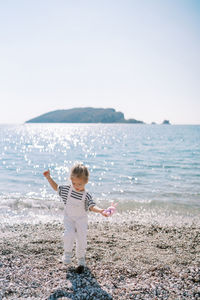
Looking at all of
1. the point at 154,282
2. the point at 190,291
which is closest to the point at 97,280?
the point at 154,282

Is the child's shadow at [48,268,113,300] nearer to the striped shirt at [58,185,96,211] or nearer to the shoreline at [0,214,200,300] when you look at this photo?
the shoreline at [0,214,200,300]

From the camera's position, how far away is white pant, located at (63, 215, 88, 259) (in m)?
5.18

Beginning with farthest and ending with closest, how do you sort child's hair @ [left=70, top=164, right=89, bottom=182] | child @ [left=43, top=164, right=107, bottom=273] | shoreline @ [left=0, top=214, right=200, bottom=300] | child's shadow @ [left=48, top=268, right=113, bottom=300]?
1. child @ [left=43, top=164, right=107, bottom=273]
2. child's hair @ [left=70, top=164, right=89, bottom=182]
3. shoreline @ [left=0, top=214, right=200, bottom=300]
4. child's shadow @ [left=48, top=268, right=113, bottom=300]

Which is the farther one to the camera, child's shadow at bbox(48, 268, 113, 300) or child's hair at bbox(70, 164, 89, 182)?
child's hair at bbox(70, 164, 89, 182)

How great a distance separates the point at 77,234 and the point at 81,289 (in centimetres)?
97

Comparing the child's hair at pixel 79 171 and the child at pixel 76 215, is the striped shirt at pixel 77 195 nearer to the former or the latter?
the child at pixel 76 215

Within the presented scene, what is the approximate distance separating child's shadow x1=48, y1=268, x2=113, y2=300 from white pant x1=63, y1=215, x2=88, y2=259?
0.41m

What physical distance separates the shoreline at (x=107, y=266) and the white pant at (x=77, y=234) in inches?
17.8

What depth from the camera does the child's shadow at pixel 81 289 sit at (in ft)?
14.3

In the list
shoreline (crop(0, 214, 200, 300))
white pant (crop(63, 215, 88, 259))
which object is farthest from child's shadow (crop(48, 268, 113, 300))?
white pant (crop(63, 215, 88, 259))

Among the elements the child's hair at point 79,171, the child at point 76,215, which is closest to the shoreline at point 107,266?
the child at point 76,215

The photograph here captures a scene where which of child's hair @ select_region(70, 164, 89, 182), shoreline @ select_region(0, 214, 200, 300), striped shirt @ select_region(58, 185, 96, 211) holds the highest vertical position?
child's hair @ select_region(70, 164, 89, 182)

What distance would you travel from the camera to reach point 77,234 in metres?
5.25

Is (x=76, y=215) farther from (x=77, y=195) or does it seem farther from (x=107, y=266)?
(x=107, y=266)
